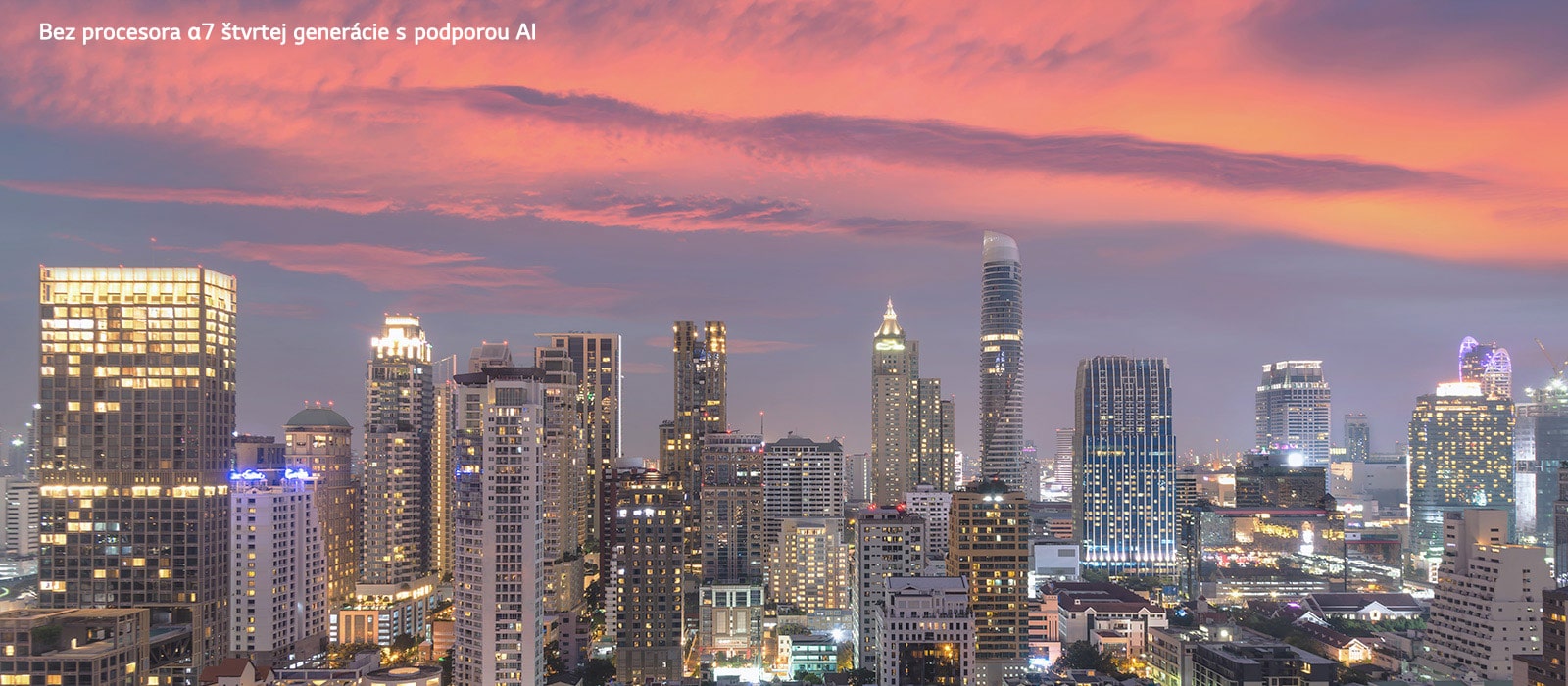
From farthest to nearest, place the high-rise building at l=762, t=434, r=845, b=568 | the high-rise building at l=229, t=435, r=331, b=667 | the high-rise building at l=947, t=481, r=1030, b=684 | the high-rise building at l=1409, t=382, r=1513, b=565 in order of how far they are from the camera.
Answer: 1. the high-rise building at l=1409, t=382, r=1513, b=565
2. the high-rise building at l=762, t=434, r=845, b=568
3. the high-rise building at l=947, t=481, r=1030, b=684
4. the high-rise building at l=229, t=435, r=331, b=667

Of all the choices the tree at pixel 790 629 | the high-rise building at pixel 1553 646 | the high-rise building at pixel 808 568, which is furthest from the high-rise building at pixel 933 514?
the high-rise building at pixel 1553 646

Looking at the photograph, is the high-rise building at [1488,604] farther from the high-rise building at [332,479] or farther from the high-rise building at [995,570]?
the high-rise building at [332,479]

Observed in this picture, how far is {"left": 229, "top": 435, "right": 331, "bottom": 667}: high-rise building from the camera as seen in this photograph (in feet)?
242

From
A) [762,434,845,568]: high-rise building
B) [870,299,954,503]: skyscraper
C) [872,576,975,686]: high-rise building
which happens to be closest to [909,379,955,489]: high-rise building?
[870,299,954,503]: skyscraper

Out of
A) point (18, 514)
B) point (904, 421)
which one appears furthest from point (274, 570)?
point (904, 421)

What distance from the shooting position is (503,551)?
218 feet

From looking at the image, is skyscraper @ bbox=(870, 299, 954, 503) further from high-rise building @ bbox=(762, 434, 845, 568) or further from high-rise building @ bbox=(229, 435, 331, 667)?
high-rise building @ bbox=(229, 435, 331, 667)

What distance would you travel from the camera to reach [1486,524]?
281ft

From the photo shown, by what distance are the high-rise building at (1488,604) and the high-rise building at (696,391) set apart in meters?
74.0

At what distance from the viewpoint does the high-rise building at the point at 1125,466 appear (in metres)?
157

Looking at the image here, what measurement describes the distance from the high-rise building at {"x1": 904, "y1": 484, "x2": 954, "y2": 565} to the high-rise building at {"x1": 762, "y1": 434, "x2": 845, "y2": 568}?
54.8 ft

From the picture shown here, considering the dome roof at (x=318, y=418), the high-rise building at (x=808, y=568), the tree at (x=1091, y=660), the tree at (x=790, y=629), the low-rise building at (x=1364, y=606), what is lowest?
the low-rise building at (x=1364, y=606)

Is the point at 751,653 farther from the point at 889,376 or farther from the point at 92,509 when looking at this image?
the point at 889,376

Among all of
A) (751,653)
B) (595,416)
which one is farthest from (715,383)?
(751,653)
